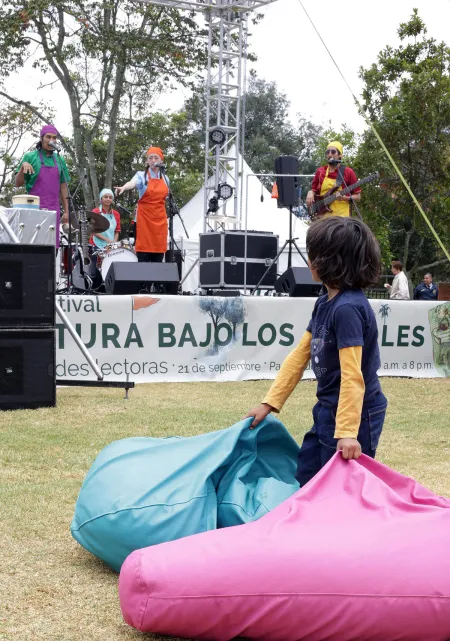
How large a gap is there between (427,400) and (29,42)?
19.1m

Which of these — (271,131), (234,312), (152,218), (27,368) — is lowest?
(27,368)

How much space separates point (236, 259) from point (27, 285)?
5639 millimetres

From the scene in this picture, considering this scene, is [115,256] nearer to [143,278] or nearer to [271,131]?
[143,278]

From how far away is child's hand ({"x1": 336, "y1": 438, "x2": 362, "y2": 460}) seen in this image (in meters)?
2.86

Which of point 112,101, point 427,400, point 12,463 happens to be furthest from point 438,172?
point 12,463

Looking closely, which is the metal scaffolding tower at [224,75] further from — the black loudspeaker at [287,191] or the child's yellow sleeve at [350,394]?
the child's yellow sleeve at [350,394]

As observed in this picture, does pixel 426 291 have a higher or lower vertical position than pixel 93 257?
lower

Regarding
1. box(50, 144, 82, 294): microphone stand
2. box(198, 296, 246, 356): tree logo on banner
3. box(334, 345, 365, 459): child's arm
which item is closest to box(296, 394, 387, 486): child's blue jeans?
box(334, 345, 365, 459): child's arm

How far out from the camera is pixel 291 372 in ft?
11.0

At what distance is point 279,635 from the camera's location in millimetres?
2420

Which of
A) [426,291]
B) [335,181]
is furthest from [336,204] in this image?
[426,291]

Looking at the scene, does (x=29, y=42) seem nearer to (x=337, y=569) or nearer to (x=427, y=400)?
(x=427, y=400)

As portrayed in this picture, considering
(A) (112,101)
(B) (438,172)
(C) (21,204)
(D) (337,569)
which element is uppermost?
(A) (112,101)

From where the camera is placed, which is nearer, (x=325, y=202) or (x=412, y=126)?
(x=325, y=202)
